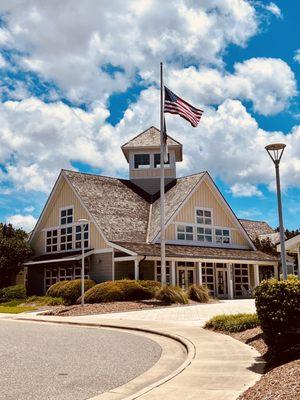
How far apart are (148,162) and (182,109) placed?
15.0m

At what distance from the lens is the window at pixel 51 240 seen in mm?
38656

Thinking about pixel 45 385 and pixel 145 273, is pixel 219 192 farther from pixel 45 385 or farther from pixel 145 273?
pixel 45 385

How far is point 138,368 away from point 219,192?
30.6 meters

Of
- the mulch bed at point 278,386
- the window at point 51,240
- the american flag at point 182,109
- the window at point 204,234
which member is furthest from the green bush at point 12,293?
the mulch bed at point 278,386

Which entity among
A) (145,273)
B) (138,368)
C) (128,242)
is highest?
(128,242)

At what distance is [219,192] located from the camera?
39.2m

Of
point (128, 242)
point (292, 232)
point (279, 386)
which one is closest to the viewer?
point (279, 386)

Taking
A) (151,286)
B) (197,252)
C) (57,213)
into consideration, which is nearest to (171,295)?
(151,286)

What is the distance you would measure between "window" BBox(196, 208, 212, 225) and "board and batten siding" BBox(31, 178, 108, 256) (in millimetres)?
8486

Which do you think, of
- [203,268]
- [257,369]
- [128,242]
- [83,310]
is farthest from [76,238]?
[257,369]

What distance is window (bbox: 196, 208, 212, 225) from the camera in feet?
125

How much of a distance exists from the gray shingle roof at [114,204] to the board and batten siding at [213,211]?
2654mm

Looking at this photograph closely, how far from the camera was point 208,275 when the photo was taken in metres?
36.9

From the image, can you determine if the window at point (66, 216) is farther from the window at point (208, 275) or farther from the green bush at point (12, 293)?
the window at point (208, 275)
